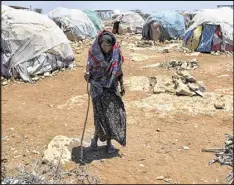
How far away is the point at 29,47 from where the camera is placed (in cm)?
974

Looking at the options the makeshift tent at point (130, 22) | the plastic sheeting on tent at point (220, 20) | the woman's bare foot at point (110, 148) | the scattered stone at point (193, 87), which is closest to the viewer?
the woman's bare foot at point (110, 148)

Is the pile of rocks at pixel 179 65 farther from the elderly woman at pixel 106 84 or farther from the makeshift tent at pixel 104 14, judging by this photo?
the makeshift tent at pixel 104 14

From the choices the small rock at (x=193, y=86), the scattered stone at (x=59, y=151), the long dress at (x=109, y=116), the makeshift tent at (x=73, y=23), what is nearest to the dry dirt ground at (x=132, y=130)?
the scattered stone at (x=59, y=151)

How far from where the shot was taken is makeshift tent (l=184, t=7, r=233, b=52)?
13.8 m

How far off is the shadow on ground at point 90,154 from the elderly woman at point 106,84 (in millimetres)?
189

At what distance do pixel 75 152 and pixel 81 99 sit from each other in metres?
2.91

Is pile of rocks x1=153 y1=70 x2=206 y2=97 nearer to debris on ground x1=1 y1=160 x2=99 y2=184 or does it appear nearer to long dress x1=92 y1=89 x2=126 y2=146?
long dress x1=92 y1=89 x2=126 y2=146

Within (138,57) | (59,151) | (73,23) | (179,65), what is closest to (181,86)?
(179,65)

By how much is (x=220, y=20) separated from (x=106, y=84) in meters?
11.3

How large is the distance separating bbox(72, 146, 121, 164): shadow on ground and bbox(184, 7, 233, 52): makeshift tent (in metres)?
10.3

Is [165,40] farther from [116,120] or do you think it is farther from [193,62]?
[116,120]

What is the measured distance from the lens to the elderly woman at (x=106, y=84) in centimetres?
390

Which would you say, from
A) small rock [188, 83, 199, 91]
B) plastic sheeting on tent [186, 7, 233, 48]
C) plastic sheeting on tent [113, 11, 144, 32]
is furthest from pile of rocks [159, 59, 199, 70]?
plastic sheeting on tent [113, 11, 144, 32]

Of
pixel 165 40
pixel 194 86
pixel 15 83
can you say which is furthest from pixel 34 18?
pixel 165 40
